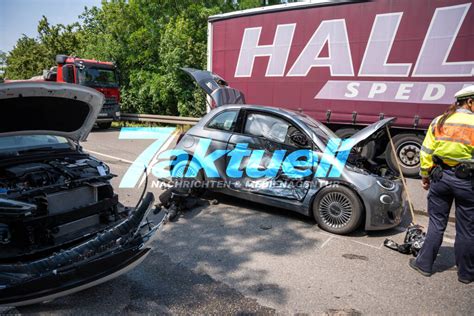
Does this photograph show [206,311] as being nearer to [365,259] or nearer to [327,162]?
[365,259]

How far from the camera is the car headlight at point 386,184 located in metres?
4.32

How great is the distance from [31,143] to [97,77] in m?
11.8

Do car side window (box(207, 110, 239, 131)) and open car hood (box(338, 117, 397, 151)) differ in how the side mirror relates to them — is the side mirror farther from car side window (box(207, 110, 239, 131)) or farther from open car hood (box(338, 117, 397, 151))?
car side window (box(207, 110, 239, 131))

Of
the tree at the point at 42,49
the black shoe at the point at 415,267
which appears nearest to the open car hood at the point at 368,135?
the black shoe at the point at 415,267

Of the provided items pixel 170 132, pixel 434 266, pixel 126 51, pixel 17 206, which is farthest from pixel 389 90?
pixel 126 51

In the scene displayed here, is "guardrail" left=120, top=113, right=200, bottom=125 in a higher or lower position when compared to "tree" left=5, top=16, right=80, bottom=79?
lower

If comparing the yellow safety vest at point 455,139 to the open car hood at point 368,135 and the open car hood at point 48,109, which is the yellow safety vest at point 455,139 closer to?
the open car hood at point 368,135

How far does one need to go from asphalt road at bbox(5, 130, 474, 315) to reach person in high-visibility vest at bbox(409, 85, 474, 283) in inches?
10.9

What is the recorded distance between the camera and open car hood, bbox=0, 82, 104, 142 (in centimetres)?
300

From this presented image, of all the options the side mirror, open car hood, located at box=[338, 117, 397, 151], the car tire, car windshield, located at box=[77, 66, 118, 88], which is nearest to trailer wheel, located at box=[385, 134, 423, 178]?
open car hood, located at box=[338, 117, 397, 151]

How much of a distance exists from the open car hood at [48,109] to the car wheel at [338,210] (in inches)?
115

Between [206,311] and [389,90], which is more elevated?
[389,90]

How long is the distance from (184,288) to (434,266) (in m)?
2.69

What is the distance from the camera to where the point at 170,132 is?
14.3m
